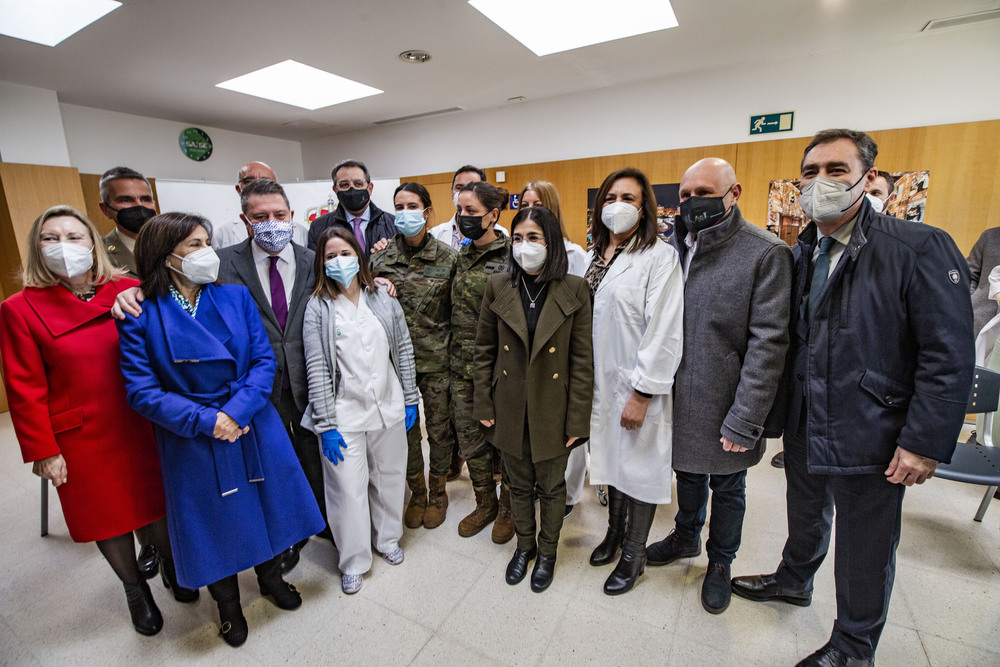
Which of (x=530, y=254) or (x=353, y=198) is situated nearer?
(x=530, y=254)

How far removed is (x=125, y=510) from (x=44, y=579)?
113 cm

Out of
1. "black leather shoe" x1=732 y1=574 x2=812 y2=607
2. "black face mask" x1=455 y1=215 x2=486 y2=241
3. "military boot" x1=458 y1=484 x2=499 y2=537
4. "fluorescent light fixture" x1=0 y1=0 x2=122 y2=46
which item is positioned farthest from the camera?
"fluorescent light fixture" x1=0 y1=0 x2=122 y2=46

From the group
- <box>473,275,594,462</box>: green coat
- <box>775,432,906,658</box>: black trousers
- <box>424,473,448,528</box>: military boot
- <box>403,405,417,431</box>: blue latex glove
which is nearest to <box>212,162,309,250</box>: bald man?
<box>403,405,417,431</box>: blue latex glove

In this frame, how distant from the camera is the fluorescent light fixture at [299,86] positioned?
4.53 meters

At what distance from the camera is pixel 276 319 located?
1.99 metres

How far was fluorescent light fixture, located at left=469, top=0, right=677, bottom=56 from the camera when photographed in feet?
10.6

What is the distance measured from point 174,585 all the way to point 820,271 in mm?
3061

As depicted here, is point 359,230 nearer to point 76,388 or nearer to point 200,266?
point 200,266

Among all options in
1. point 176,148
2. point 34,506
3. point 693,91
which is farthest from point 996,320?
point 176,148

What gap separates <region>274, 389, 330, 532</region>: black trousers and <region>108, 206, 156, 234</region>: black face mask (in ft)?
4.12

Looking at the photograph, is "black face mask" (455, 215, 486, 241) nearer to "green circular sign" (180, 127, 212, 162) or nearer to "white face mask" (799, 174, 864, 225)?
"white face mask" (799, 174, 864, 225)

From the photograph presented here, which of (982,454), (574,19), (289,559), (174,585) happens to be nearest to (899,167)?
(982,454)

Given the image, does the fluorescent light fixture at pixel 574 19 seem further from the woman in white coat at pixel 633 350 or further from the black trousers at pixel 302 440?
the black trousers at pixel 302 440

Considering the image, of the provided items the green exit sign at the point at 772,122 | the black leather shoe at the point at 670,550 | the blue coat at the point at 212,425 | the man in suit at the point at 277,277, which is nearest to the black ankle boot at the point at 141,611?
the blue coat at the point at 212,425
